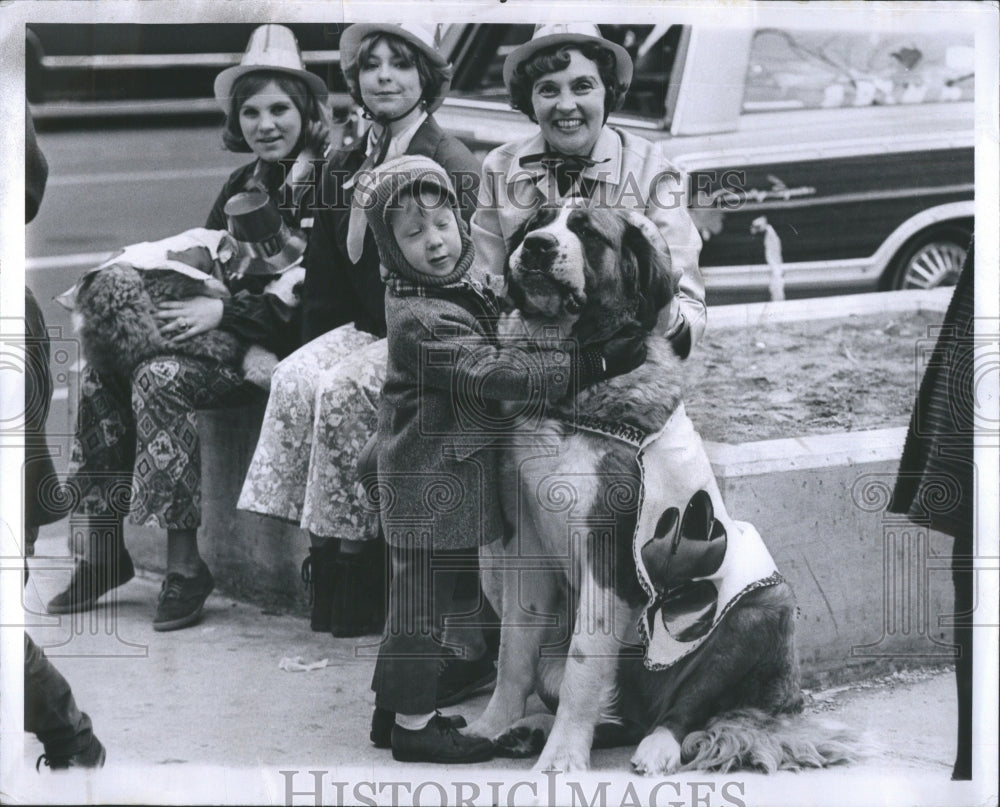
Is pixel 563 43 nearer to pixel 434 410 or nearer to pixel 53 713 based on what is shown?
pixel 434 410

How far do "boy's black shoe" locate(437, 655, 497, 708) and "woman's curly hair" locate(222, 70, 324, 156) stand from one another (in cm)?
175

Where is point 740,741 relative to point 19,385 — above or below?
below

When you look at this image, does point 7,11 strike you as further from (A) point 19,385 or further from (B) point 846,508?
(B) point 846,508

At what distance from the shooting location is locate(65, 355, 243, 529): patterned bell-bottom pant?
497 centimetres

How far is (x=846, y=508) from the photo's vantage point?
16.5ft

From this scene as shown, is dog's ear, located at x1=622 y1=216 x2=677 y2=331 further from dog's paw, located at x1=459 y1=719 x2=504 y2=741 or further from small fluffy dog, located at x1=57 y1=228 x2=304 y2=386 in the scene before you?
dog's paw, located at x1=459 y1=719 x2=504 y2=741

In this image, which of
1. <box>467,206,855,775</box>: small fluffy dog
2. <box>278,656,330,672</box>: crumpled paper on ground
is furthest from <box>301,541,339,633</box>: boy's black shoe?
<box>467,206,855,775</box>: small fluffy dog

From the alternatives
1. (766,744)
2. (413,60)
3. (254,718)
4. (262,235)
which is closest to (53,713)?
(254,718)

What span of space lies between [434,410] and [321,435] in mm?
463

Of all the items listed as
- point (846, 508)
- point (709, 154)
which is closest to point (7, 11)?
point (709, 154)

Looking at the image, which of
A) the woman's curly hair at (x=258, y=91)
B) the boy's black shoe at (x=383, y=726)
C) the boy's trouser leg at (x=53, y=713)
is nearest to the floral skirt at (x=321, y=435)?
the boy's black shoe at (x=383, y=726)

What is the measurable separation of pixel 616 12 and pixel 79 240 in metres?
1.92

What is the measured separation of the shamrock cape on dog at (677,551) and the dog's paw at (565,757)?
34 cm

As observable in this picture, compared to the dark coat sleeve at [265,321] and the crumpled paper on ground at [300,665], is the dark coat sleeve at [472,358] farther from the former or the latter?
the crumpled paper on ground at [300,665]
